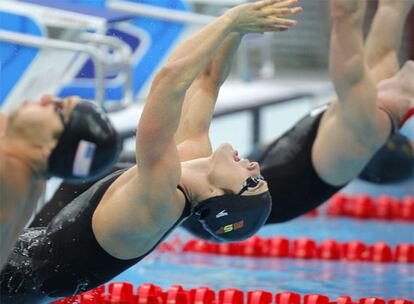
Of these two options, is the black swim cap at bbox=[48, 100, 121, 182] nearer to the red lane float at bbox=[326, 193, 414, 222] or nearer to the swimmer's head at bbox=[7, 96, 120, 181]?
the swimmer's head at bbox=[7, 96, 120, 181]

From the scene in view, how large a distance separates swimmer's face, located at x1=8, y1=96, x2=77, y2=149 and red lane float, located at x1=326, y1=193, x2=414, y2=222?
3638mm

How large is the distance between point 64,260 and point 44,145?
2.49ft

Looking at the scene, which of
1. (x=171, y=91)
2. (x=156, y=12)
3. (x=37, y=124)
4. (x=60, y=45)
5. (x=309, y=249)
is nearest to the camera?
(x=37, y=124)

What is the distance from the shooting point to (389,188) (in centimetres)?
663

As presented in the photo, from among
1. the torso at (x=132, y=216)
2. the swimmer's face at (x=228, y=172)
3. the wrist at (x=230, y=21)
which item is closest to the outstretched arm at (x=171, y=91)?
the wrist at (x=230, y=21)

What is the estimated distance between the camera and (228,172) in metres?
3.20

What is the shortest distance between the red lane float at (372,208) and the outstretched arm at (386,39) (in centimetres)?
164

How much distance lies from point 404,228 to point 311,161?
5.24 ft

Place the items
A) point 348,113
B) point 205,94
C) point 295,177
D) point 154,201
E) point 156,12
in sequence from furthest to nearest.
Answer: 1. point 156,12
2. point 295,177
3. point 348,113
4. point 205,94
5. point 154,201

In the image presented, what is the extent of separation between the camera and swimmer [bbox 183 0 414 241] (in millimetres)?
4012

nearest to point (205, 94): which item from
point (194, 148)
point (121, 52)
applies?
point (194, 148)

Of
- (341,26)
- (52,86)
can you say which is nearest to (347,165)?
(341,26)

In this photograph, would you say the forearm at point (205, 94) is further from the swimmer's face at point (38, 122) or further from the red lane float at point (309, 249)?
the red lane float at point (309, 249)

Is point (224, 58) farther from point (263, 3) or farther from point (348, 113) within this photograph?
point (348, 113)
